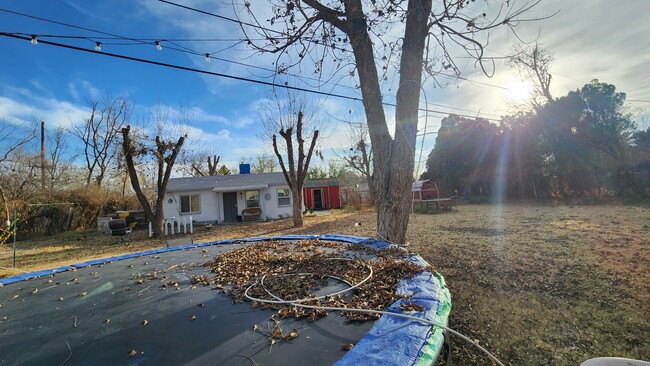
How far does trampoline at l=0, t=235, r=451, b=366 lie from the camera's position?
64.5 inches

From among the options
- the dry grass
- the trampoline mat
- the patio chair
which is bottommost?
the dry grass

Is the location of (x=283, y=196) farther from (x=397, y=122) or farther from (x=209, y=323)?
(x=209, y=323)

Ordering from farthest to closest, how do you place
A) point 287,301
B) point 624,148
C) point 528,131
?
point 528,131
point 624,148
point 287,301

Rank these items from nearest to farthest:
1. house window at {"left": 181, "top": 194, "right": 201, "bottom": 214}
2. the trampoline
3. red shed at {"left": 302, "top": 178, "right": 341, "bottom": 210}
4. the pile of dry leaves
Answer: the trampoline, the pile of dry leaves, house window at {"left": 181, "top": 194, "right": 201, "bottom": 214}, red shed at {"left": 302, "top": 178, "right": 341, "bottom": 210}

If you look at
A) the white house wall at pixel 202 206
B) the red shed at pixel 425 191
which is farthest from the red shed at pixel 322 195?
the white house wall at pixel 202 206

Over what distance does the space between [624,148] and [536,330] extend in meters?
14.6

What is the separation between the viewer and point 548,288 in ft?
11.3

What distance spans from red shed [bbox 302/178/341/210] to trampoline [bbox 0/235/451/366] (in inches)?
669

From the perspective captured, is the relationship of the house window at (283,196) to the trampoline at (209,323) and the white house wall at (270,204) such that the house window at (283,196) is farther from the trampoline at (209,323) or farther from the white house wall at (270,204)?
the trampoline at (209,323)

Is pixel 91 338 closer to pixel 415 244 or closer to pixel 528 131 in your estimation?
pixel 415 244

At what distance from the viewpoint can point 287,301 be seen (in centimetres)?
227

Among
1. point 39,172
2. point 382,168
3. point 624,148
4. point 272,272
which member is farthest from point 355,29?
point 39,172

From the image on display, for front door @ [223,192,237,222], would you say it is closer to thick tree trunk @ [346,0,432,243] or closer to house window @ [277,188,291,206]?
house window @ [277,188,291,206]

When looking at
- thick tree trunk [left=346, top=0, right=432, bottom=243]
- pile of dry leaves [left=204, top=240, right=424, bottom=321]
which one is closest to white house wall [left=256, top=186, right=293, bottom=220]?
pile of dry leaves [left=204, top=240, right=424, bottom=321]
